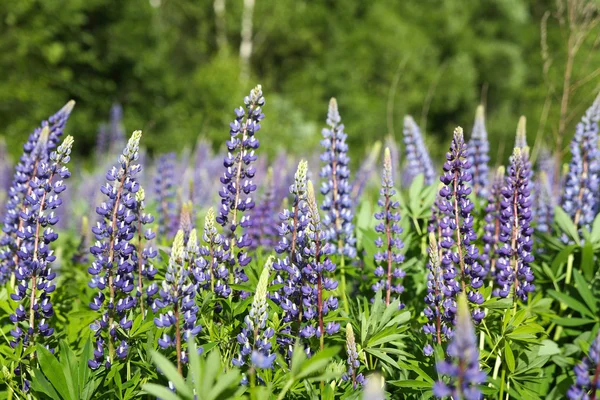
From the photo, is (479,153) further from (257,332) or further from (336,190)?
(257,332)

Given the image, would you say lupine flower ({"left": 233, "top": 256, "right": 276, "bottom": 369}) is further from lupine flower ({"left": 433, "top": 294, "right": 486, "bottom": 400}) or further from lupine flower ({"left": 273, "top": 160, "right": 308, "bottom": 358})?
lupine flower ({"left": 433, "top": 294, "right": 486, "bottom": 400})

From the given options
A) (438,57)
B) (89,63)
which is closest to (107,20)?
(89,63)

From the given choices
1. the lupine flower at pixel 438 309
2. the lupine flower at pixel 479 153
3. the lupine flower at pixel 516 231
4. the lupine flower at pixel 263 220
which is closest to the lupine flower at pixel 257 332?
the lupine flower at pixel 438 309

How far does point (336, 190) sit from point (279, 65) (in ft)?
86.0

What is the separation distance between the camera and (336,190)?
9.73 feet

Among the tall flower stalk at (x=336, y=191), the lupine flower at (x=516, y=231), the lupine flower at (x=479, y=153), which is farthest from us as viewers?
the lupine flower at (x=479, y=153)

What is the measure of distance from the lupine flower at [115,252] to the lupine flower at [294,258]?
530 mm

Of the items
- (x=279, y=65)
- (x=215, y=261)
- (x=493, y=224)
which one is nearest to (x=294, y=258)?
(x=215, y=261)

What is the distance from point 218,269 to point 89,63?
1463cm

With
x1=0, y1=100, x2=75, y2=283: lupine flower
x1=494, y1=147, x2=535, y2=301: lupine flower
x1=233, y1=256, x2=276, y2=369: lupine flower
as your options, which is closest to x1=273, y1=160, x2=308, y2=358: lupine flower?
x1=233, y1=256, x2=276, y2=369: lupine flower

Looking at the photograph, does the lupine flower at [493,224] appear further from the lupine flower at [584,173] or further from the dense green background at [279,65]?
the dense green background at [279,65]

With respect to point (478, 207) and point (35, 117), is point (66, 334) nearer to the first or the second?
point (478, 207)

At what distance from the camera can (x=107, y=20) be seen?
15.6 meters

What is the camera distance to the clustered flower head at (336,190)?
292cm
